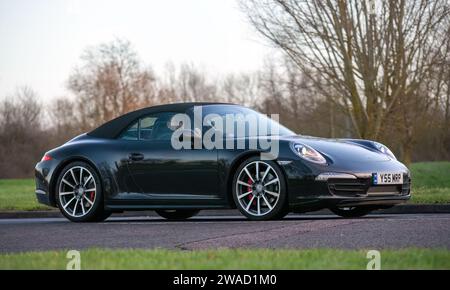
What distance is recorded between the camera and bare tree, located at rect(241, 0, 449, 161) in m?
20.9

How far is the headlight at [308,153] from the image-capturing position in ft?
30.5

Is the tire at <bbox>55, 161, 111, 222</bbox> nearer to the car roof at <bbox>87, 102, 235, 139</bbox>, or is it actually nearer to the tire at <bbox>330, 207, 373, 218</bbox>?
the car roof at <bbox>87, 102, 235, 139</bbox>

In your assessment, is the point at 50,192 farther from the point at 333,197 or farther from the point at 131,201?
the point at 333,197

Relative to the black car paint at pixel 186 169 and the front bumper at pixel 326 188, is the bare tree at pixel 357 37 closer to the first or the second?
the black car paint at pixel 186 169

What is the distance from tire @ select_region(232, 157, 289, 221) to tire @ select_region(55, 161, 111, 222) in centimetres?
201

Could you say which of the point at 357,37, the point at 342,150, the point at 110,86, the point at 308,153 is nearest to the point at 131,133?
the point at 308,153

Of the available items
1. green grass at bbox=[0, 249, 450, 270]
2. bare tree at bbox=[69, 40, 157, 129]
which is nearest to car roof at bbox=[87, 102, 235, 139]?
green grass at bbox=[0, 249, 450, 270]

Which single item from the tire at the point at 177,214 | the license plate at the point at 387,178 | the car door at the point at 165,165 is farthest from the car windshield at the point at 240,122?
the tire at the point at 177,214

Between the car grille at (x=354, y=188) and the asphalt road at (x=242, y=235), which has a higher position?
the car grille at (x=354, y=188)

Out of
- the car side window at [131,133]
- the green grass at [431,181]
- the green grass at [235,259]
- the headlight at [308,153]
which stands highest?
the car side window at [131,133]

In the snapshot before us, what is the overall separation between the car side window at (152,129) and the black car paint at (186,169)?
3.7 inches

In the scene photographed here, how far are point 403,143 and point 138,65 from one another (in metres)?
27.5
